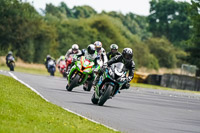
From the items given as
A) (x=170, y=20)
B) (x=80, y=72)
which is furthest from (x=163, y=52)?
(x=80, y=72)

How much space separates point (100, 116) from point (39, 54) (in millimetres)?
58553

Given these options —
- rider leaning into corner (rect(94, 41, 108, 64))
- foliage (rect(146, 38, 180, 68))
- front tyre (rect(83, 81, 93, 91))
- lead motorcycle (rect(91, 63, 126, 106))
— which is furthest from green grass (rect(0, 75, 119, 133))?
foliage (rect(146, 38, 180, 68))

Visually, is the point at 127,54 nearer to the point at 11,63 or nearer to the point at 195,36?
the point at 11,63

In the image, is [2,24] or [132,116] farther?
[2,24]

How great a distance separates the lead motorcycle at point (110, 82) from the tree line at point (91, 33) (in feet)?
145

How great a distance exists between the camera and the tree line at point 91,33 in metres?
70.7

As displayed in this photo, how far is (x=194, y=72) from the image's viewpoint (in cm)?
5500

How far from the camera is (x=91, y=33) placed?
307 ft

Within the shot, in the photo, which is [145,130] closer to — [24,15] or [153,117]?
[153,117]

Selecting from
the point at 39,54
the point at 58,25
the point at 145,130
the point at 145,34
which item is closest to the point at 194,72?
the point at 39,54

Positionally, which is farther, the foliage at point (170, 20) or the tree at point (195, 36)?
the foliage at point (170, 20)

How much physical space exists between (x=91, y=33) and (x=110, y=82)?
75676 millimetres

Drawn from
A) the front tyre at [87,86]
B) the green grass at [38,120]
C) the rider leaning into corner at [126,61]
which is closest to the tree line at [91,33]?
the front tyre at [87,86]

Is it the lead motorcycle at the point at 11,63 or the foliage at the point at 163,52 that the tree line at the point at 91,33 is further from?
the lead motorcycle at the point at 11,63
